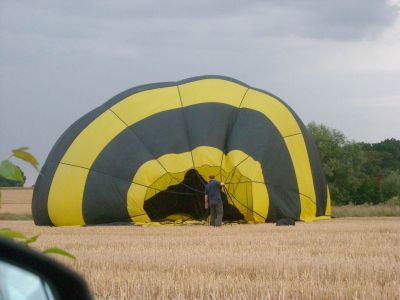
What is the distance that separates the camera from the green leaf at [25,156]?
132 cm

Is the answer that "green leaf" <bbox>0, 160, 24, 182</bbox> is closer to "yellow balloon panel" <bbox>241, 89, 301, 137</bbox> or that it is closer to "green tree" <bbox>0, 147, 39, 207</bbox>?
"green tree" <bbox>0, 147, 39, 207</bbox>

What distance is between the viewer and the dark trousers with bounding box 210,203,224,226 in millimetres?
15869

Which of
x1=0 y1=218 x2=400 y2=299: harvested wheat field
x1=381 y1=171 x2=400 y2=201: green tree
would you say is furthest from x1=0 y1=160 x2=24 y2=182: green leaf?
x1=381 y1=171 x2=400 y2=201: green tree

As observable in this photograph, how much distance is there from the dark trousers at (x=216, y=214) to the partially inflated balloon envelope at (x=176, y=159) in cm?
87

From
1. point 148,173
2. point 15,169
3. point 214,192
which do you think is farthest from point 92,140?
point 15,169

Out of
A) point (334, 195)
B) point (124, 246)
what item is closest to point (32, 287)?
point (124, 246)

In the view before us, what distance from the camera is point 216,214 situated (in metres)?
16.1

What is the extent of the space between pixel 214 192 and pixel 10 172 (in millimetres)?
14466

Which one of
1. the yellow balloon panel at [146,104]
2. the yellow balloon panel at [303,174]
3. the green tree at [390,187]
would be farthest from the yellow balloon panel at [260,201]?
the green tree at [390,187]

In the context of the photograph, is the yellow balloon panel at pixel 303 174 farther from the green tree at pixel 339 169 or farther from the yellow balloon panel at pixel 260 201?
the green tree at pixel 339 169

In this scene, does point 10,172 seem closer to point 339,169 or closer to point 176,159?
point 176,159

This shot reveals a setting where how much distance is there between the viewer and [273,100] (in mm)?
18391

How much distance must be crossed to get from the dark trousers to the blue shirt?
144mm

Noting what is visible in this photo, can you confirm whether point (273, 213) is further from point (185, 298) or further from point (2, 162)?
point (2, 162)
